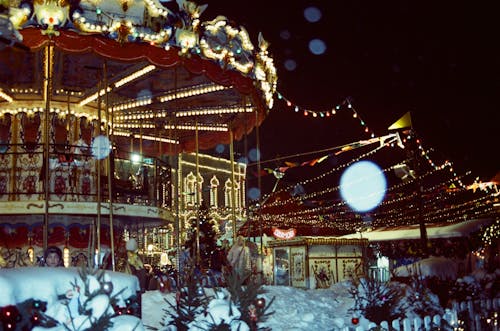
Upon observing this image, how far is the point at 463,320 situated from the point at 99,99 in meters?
8.93

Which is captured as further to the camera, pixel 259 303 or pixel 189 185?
pixel 189 185

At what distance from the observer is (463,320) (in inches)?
372

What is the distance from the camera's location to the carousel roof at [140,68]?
428 inches

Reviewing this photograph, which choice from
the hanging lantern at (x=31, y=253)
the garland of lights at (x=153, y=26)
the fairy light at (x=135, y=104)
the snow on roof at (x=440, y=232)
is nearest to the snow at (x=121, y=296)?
the hanging lantern at (x=31, y=253)

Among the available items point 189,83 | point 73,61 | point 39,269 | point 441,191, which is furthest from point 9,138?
point 441,191

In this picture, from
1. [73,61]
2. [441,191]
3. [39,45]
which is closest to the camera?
[39,45]

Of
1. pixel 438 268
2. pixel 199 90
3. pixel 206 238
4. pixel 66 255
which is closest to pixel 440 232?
pixel 206 238

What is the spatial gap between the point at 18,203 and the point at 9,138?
342 cm

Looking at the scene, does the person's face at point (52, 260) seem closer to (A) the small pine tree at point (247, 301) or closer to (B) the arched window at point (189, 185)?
(A) the small pine tree at point (247, 301)

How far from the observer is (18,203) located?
42.0 ft

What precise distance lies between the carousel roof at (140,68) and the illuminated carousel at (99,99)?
0.08 feet

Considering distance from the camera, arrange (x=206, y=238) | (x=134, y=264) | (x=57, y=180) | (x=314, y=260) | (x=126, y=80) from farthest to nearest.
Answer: (x=206, y=238)
(x=314, y=260)
(x=57, y=180)
(x=126, y=80)
(x=134, y=264)

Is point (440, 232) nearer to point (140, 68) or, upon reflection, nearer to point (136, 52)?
point (140, 68)

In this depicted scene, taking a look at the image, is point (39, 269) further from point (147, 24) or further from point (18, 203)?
point (18, 203)
